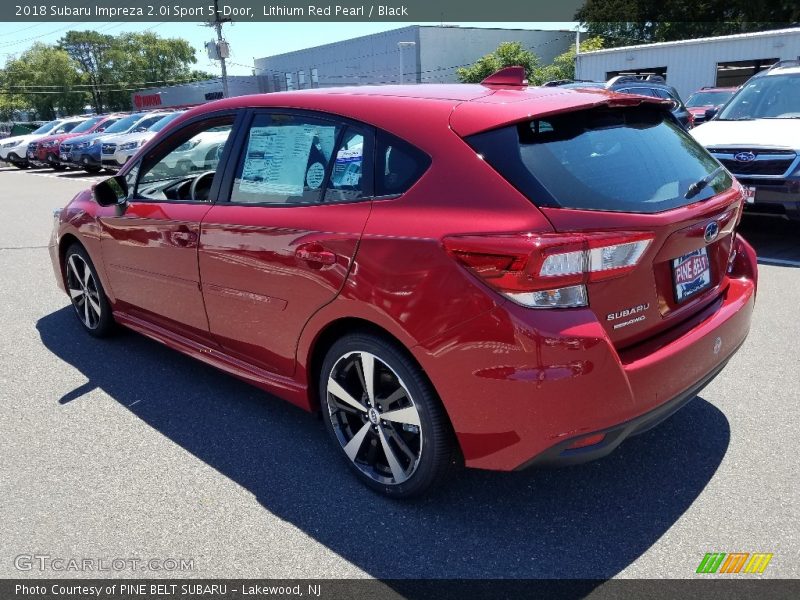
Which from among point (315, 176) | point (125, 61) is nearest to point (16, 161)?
point (315, 176)

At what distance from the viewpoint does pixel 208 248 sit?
11.0ft

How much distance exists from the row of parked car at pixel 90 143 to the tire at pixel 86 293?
10238 millimetres

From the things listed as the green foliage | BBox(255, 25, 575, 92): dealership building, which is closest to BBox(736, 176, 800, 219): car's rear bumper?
BBox(255, 25, 575, 92): dealership building

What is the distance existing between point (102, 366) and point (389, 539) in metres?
2.71

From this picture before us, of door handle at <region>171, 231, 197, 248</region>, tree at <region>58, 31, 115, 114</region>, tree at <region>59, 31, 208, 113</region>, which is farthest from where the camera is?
tree at <region>58, 31, 115, 114</region>

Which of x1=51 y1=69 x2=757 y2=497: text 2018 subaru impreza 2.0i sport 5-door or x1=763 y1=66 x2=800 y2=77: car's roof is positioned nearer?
x1=51 y1=69 x2=757 y2=497: text 2018 subaru impreza 2.0i sport 5-door

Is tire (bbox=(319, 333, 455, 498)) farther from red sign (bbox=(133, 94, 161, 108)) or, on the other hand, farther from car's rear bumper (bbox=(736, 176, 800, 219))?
red sign (bbox=(133, 94, 161, 108))

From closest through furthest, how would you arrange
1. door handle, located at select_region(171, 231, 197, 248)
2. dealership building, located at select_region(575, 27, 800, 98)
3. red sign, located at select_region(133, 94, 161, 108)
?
door handle, located at select_region(171, 231, 197, 248) < dealership building, located at select_region(575, 27, 800, 98) < red sign, located at select_region(133, 94, 161, 108)

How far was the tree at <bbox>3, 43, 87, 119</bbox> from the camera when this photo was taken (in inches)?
3676

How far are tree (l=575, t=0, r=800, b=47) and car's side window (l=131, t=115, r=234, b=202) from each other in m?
45.3

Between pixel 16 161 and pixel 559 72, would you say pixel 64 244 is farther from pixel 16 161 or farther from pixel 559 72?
pixel 559 72

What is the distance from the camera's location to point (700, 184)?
279 centimetres

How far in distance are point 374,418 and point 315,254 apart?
0.75m

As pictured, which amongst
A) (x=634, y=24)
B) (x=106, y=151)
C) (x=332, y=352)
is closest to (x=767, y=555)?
(x=332, y=352)
